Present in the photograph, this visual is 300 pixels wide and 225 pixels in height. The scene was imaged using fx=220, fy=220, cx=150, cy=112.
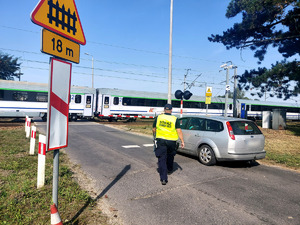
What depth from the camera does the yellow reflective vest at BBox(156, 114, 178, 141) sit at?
4859 mm

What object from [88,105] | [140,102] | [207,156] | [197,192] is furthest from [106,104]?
[197,192]

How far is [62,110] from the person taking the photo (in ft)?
8.62

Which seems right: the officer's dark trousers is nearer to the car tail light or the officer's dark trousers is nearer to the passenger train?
the car tail light

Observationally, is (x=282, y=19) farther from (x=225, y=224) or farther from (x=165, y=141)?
(x=225, y=224)

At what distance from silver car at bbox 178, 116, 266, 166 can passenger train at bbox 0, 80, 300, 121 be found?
808 cm

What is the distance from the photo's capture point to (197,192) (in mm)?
4320

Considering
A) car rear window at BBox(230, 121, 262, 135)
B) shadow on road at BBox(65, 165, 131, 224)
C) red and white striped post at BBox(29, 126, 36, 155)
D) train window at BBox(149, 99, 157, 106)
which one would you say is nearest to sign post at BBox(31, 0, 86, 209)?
shadow on road at BBox(65, 165, 131, 224)

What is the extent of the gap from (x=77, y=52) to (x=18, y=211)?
249 cm

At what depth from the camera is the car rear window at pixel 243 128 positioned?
6.14m

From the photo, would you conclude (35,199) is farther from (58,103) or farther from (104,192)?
(58,103)

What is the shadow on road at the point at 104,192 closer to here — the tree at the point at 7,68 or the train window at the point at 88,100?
the train window at the point at 88,100

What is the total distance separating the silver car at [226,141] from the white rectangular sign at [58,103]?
15.2 ft

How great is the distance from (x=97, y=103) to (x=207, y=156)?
18803 mm

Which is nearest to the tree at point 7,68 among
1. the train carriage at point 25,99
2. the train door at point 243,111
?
the train carriage at point 25,99
